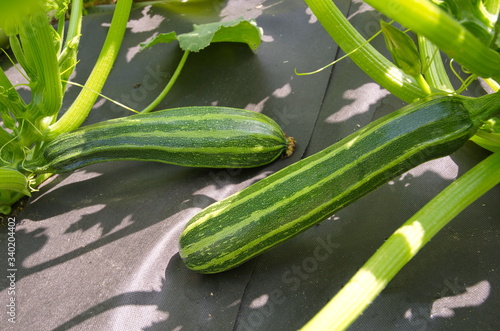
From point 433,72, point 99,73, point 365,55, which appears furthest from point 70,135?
point 433,72

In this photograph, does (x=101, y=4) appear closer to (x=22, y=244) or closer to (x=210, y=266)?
(x=22, y=244)

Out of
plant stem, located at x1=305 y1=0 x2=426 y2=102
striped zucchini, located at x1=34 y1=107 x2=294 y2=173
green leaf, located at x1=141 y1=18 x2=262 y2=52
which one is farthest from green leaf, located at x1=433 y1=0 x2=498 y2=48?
green leaf, located at x1=141 y1=18 x2=262 y2=52

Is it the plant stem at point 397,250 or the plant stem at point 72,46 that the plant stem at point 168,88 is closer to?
the plant stem at point 72,46

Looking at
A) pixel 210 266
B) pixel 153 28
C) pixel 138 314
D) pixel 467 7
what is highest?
pixel 467 7

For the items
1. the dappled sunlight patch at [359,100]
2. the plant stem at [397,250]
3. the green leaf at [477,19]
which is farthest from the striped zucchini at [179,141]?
the green leaf at [477,19]

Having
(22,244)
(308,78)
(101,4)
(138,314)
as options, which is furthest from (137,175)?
(101,4)
